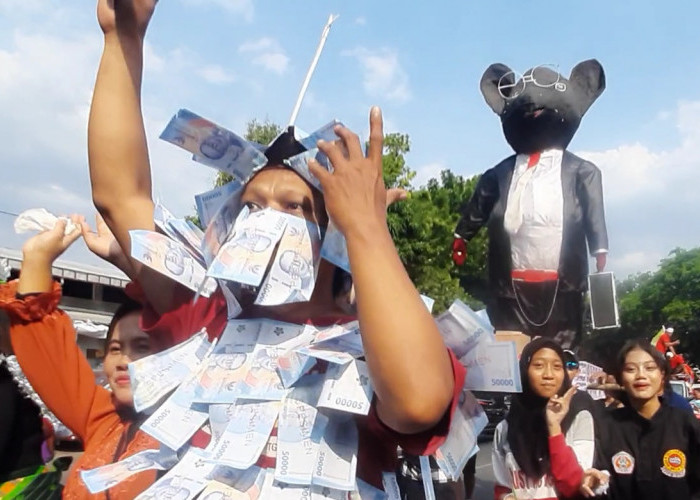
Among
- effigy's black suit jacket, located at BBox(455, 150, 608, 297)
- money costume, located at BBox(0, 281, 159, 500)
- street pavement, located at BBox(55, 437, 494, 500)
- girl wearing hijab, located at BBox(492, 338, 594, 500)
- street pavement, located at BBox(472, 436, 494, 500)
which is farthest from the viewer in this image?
street pavement, located at BBox(472, 436, 494, 500)

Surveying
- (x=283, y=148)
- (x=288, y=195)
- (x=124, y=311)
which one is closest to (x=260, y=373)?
(x=288, y=195)

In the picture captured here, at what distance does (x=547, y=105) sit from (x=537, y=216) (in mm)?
441

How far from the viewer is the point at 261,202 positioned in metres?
1.44

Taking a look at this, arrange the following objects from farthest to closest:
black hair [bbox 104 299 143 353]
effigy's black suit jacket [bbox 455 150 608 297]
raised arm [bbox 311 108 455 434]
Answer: effigy's black suit jacket [bbox 455 150 608 297]
black hair [bbox 104 299 143 353]
raised arm [bbox 311 108 455 434]

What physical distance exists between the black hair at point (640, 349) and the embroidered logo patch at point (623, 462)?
34 centimetres

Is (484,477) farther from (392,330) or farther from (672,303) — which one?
(672,303)

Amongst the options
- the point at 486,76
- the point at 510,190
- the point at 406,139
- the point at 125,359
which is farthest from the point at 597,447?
the point at 406,139

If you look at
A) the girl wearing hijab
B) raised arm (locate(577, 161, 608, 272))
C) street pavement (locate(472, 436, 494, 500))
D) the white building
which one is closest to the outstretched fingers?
the girl wearing hijab

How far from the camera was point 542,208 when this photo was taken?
8.77ft

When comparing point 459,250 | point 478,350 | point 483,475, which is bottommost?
point 483,475

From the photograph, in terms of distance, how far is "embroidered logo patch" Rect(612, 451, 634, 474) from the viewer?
254 cm

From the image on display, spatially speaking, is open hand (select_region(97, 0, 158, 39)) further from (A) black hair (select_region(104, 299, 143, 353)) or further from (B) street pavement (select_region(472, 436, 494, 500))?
(B) street pavement (select_region(472, 436, 494, 500))

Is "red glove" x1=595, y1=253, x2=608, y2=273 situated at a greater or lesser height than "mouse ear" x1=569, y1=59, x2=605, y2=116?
lesser

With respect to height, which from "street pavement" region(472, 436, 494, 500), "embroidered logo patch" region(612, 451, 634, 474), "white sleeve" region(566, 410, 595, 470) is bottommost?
"street pavement" region(472, 436, 494, 500)
